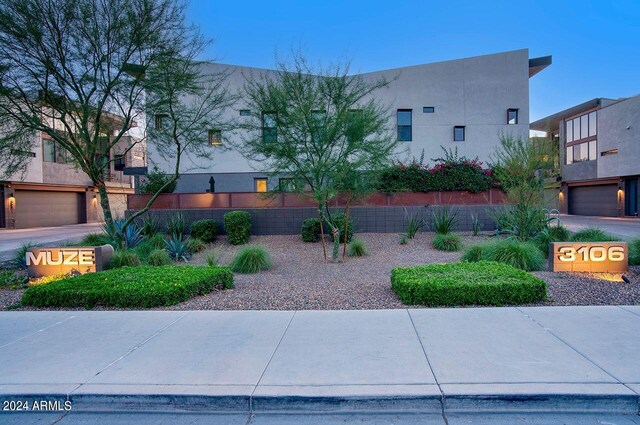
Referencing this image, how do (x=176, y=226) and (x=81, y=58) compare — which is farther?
(x=176, y=226)

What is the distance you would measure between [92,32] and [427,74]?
16626mm

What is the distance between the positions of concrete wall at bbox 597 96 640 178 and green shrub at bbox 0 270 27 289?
36119 mm

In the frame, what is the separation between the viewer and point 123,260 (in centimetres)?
1093

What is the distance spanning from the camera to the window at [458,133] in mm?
22375

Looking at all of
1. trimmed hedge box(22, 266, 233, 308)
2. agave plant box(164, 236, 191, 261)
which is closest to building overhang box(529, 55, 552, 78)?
agave plant box(164, 236, 191, 261)

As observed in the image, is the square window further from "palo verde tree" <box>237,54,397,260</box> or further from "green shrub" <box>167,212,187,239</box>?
"green shrub" <box>167,212,187,239</box>

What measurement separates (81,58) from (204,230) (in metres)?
6.86

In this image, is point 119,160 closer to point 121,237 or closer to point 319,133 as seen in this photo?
point 121,237

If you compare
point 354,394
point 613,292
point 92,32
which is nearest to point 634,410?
point 354,394

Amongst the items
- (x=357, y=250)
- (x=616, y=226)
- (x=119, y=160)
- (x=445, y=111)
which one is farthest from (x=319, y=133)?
(x=119, y=160)

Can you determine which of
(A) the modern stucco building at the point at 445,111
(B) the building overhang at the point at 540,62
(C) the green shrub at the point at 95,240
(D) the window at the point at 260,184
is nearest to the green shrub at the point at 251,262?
(C) the green shrub at the point at 95,240

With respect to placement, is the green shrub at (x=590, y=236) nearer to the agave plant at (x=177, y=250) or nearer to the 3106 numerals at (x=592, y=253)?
the 3106 numerals at (x=592, y=253)

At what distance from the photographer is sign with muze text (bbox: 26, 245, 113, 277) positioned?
30.9 feet

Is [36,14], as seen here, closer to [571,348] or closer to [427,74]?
[571,348]
